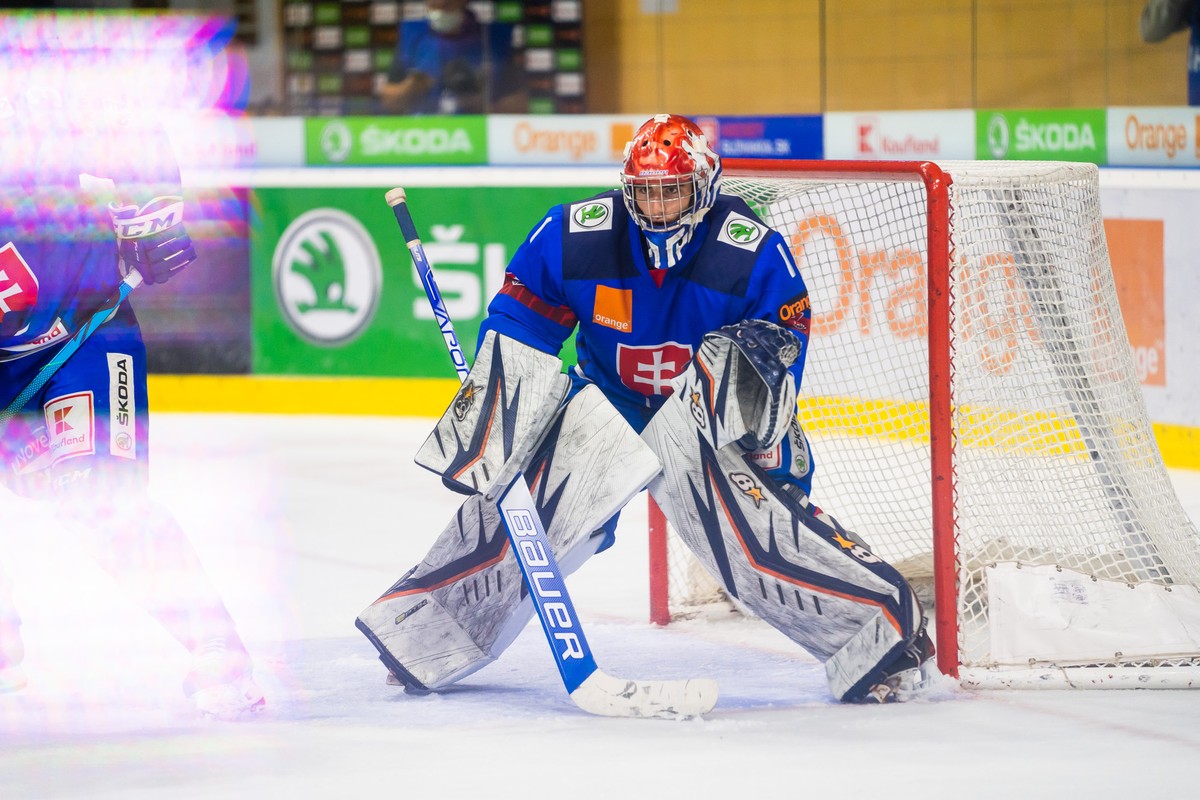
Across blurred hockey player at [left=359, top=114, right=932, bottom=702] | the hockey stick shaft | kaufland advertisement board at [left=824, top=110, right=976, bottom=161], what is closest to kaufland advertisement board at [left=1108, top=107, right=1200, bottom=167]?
kaufland advertisement board at [left=824, top=110, right=976, bottom=161]

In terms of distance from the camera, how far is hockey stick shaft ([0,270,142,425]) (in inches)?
111

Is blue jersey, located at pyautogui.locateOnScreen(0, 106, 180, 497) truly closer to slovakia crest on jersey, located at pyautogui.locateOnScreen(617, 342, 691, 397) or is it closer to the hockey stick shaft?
the hockey stick shaft

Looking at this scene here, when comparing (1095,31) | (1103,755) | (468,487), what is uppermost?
(1095,31)

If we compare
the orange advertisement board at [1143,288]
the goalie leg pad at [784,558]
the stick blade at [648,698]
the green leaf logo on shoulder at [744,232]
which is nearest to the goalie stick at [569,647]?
the stick blade at [648,698]

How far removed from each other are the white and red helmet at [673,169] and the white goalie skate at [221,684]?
1.01m

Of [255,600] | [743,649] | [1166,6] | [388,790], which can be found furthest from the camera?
[1166,6]

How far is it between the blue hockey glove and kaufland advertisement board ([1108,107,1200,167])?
11.2ft

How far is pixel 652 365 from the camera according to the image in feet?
9.48

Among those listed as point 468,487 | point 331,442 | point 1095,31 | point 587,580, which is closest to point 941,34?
point 1095,31

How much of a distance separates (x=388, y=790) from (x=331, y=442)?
3.59 m

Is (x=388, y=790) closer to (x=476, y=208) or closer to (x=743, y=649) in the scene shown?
(x=743, y=649)

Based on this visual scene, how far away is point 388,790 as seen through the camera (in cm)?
237

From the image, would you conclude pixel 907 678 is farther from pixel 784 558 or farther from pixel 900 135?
pixel 900 135

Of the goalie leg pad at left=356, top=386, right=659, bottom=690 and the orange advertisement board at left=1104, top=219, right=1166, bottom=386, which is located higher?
the orange advertisement board at left=1104, top=219, right=1166, bottom=386
